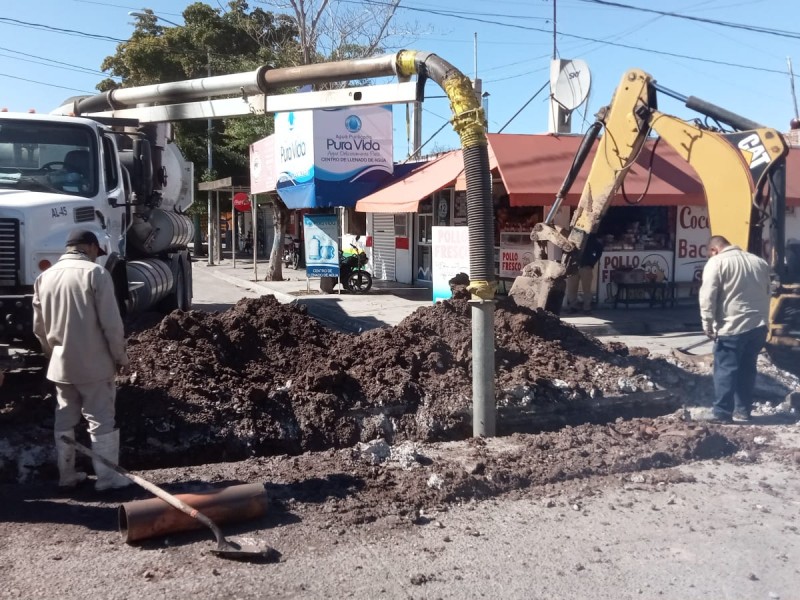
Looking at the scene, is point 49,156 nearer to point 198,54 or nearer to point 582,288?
point 582,288

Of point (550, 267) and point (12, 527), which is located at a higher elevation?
point (550, 267)

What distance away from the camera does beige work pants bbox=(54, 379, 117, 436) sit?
5.39m

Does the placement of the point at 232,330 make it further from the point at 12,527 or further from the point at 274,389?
the point at 12,527

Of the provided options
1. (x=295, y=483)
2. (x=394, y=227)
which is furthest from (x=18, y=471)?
(x=394, y=227)

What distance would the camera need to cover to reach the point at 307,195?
19.3 m

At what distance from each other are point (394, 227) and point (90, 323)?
17.3m

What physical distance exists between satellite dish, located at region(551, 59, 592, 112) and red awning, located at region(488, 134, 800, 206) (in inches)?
34.8

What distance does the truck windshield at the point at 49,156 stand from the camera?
817cm

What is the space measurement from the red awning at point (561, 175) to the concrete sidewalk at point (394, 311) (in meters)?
2.31

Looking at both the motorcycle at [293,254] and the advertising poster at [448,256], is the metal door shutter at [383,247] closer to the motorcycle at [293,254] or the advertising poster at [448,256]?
the motorcycle at [293,254]

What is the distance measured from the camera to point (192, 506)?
4.79m

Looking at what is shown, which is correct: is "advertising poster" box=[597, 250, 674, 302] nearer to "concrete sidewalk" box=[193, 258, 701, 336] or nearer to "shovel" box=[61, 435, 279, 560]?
"concrete sidewalk" box=[193, 258, 701, 336]

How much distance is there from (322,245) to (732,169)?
1156 cm

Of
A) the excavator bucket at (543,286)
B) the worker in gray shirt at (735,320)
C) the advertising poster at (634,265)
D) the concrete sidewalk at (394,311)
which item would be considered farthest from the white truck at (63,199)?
the advertising poster at (634,265)
